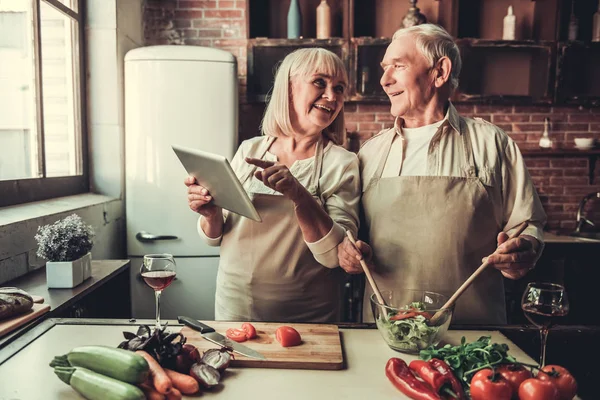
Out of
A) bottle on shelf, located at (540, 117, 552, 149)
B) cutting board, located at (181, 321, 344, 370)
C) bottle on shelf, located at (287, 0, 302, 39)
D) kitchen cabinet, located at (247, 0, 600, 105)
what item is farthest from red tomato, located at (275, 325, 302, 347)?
bottle on shelf, located at (540, 117, 552, 149)

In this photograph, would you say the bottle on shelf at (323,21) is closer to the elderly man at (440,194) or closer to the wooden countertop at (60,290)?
the elderly man at (440,194)

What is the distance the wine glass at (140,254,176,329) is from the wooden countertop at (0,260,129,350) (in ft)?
1.18

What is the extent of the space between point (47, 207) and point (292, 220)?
1.44 metres

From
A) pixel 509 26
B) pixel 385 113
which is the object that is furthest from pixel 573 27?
pixel 385 113

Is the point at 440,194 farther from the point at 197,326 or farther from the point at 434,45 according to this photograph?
the point at 197,326

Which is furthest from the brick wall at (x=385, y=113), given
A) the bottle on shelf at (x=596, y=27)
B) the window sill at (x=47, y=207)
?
the window sill at (x=47, y=207)

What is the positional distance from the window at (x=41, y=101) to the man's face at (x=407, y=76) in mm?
1816

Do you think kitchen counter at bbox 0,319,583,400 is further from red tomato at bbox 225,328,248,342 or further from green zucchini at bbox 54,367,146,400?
red tomato at bbox 225,328,248,342

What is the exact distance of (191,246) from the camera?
10.6 ft

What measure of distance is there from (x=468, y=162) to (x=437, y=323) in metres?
0.71

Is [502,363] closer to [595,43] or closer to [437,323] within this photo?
[437,323]

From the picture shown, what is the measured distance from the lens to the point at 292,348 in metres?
1.19

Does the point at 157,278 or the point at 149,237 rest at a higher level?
the point at 157,278

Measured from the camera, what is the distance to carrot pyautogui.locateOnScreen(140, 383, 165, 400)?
3.09 feet
